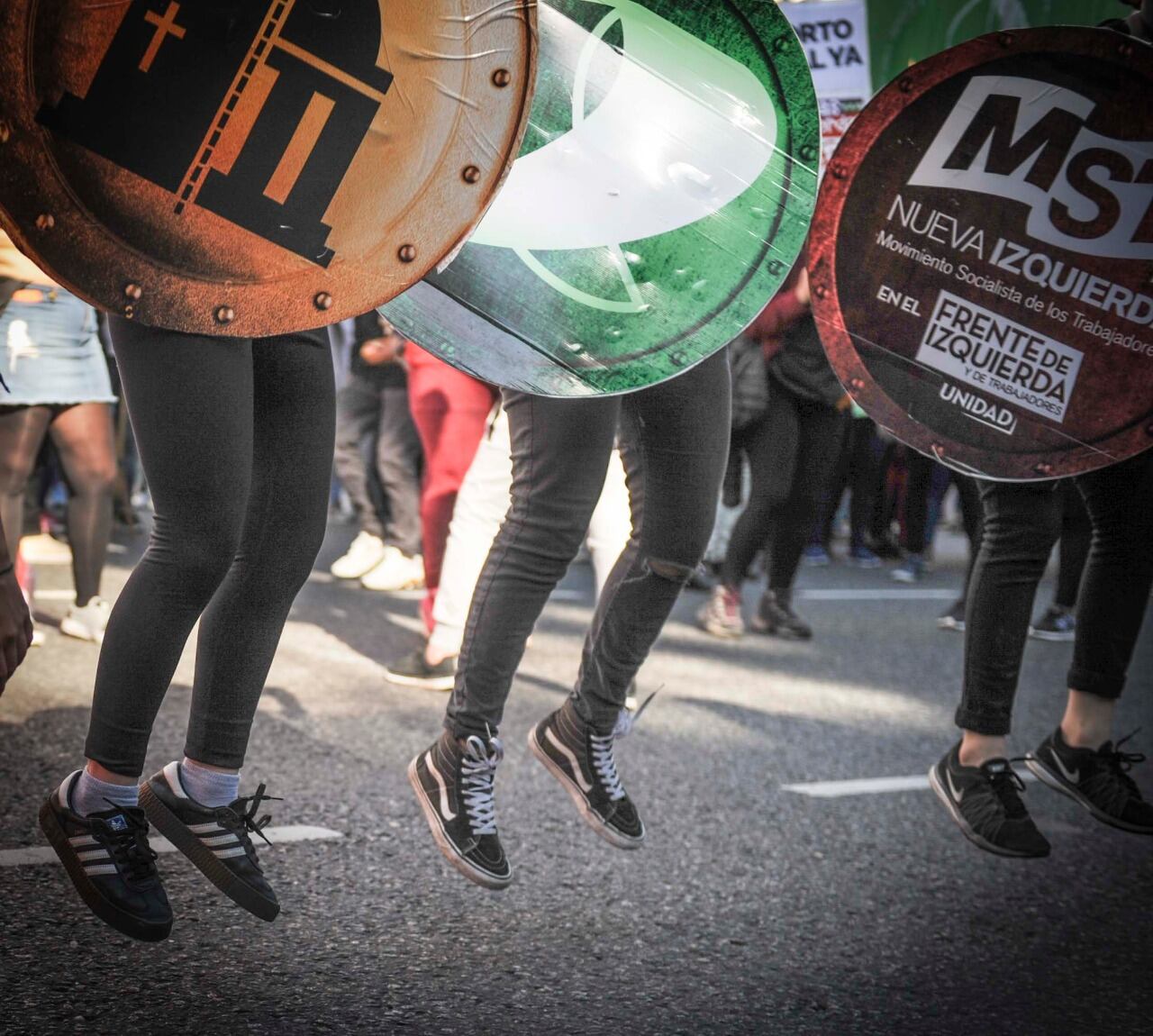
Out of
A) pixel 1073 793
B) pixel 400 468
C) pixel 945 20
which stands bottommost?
pixel 400 468

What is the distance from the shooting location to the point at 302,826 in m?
3.14

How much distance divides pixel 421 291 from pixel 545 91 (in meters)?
0.38

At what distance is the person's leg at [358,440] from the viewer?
7836 mm

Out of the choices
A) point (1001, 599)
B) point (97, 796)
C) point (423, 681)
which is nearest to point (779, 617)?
point (423, 681)

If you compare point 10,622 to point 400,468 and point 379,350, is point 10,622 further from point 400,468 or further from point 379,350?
point 400,468

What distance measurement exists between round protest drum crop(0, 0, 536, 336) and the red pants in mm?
3129

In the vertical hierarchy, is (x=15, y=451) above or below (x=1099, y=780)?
below

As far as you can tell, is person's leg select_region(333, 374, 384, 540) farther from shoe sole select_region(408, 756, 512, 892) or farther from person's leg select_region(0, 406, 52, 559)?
shoe sole select_region(408, 756, 512, 892)

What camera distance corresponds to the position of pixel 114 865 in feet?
6.63

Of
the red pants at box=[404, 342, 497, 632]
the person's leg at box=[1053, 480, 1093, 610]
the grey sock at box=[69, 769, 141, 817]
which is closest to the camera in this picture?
the grey sock at box=[69, 769, 141, 817]

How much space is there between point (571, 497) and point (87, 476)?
2.76m

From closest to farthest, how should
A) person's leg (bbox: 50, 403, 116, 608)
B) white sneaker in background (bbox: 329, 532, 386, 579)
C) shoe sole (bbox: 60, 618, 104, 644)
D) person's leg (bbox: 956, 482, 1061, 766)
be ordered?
1. person's leg (bbox: 956, 482, 1061, 766)
2. person's leg (bbox: 50, 403, 116, 608)
3. shoe sole (bbox: 60, 618, 104, 644)
4. white sneaker in background (bbox: 329, 532, 386, 579)

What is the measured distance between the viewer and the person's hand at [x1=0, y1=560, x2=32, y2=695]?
1.81 m

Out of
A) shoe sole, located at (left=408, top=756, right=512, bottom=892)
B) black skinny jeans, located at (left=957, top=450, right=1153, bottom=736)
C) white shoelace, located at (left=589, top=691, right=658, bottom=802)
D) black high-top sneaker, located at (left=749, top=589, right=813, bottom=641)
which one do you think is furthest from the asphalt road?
black high-top sneaker, located at (left=749, top=589, right=813, bottom=641)
